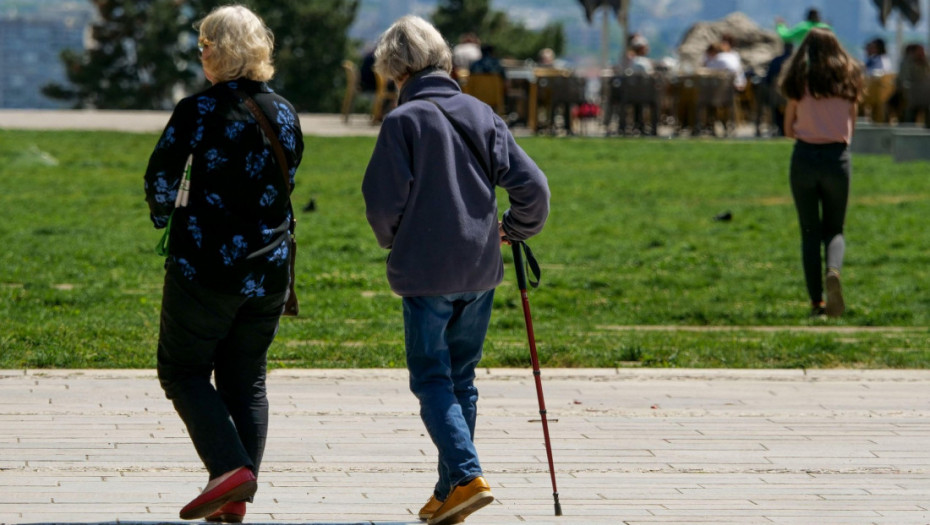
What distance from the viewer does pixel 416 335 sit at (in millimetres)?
4832

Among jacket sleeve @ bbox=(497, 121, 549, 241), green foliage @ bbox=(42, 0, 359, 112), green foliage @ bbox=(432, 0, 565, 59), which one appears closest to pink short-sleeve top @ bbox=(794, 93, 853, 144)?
jacket sleeve @ bbox=(497, 121, 549, 241)

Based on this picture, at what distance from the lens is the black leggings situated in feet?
32.0

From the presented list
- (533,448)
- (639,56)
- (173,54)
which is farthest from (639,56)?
(173,54)

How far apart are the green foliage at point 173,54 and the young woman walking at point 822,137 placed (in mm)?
45730

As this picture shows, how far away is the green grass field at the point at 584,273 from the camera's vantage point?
27.9ft

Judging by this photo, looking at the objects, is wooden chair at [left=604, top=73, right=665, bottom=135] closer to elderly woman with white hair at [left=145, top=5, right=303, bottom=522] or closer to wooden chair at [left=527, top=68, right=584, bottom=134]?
wooden chair at [left=527, top=68, right=584, bottom=134]

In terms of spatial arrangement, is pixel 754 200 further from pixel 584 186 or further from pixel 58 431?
pixel 58 431

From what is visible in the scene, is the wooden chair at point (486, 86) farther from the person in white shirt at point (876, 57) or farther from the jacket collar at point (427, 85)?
the jacket collar at point (427, 85)

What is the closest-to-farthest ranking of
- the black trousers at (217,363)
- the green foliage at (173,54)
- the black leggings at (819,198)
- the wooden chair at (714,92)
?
1. the black trousers at (217,363)
2. the black leggings at (819,198)
3. the wooden chair at (714,92)
4. the green foliage at (173,54)

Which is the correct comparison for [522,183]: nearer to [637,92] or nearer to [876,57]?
[637,92]

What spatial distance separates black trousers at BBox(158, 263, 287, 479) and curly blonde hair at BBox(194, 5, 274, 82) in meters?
0.62

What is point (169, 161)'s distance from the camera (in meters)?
4.56

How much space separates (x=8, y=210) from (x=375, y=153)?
11.2 meters

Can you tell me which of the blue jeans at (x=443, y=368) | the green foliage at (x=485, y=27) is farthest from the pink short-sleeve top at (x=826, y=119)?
the green foliage at (x=485, y=27)
